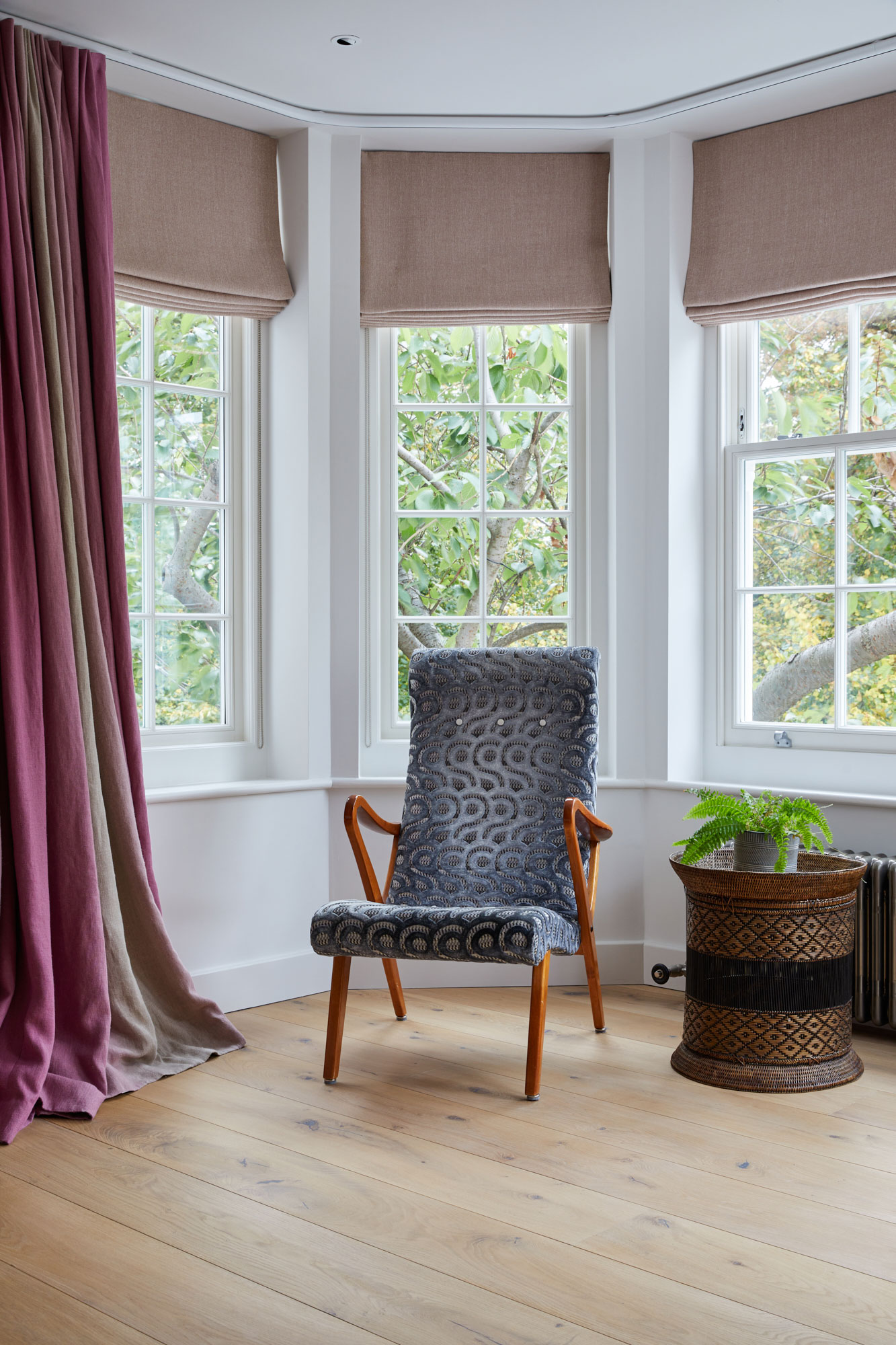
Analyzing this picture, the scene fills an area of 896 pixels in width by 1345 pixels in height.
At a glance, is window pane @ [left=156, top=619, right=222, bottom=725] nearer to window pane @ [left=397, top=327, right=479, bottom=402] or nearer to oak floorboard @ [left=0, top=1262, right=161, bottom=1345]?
window pane @ [left=397, top=327, right=479, bottom=402]

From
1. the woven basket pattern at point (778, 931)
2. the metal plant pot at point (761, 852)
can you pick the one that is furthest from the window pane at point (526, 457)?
the woven basket pattern at point (778, 931)

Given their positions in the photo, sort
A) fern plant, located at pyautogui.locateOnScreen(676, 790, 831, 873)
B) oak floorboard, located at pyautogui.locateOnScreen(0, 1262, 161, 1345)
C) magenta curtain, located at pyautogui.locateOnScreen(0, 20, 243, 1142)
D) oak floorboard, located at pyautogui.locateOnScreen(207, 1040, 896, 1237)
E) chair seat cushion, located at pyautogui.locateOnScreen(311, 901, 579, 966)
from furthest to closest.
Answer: fern plant, located at pyautogui.locateOnScreen(676, 790, 831, 873)
magenta curtain, located at pyautogui.locateOnScreen(0, 20, 243, 1142)
chair seat cushion, located at pyautogui.locateOnScreen(311, 901, 579, 966)
oak floorboard, located at pyautogui.locateOnScreen(207, 1040, 896, 1237)
oak floorboard, located at pyautogui.locateOnScreen(0, 1262, 161, 1345)

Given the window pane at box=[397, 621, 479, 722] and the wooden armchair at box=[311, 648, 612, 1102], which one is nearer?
the wooden armchair at box=[311, 648, 612, 1102]

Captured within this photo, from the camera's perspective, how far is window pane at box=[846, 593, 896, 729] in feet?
11.7

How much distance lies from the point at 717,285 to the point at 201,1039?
2.73 metres

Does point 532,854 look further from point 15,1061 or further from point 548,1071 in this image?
point 15,1061

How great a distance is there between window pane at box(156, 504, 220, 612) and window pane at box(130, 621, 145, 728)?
0.10m

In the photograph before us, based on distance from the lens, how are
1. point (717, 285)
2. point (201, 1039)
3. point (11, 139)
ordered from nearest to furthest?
1. point (11, 139)
2. point (201, 1039)
3. point (717, 285)

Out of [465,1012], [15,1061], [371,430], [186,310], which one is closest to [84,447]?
[186,310]

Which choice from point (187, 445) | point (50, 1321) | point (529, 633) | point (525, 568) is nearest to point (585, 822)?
point (529, 633)

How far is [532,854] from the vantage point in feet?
10.7

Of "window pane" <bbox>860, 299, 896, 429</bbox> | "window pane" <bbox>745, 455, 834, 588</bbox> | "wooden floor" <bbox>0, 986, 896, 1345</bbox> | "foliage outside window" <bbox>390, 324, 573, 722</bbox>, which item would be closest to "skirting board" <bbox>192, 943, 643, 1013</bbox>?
"wooden floor" <bbox>0, 986, 896, 1345</bbox>

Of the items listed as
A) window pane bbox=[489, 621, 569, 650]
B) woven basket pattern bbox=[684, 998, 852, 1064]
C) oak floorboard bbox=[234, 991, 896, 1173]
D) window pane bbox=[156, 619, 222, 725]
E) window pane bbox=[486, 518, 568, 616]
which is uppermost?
window pane bbox=[486, 518, 568, 616]

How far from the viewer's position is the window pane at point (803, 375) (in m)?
3.67
